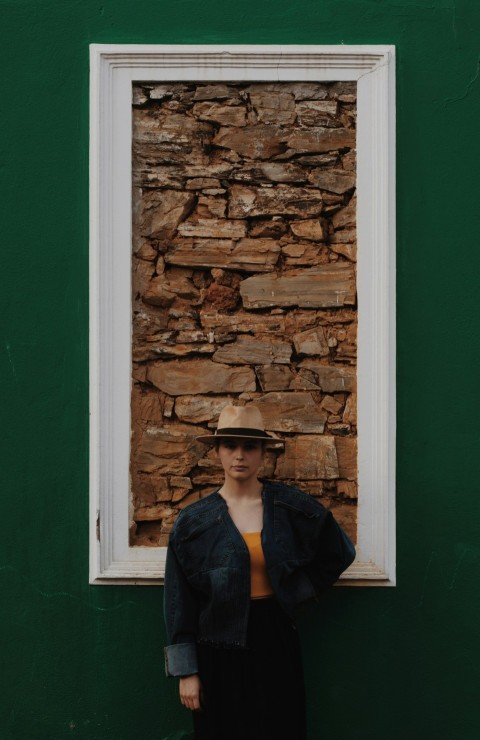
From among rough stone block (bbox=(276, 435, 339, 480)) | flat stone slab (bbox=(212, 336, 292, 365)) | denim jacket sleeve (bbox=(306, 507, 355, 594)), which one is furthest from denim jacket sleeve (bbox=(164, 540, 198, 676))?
flat stone slab (bbox=(212, 336, 292, 365))

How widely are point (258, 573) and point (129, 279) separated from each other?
5.15 ft

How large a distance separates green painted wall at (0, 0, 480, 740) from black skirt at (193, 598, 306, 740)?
56 cm

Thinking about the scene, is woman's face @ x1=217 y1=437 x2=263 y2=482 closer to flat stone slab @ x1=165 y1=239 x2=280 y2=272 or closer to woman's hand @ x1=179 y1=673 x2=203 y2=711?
woman's hand @ x1=179 y1=673 x2=203 y2=711

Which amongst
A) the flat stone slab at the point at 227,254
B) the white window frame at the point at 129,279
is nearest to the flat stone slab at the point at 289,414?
the white window frame at the point at 129,279

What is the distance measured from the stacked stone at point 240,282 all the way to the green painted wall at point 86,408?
0.27 m

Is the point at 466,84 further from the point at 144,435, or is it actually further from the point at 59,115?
the point at 144,435

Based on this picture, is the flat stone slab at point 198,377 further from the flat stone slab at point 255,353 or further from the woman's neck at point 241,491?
the woman's neck at point 241,491

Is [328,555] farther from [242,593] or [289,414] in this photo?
[289,414]

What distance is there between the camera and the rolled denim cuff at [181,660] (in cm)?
368

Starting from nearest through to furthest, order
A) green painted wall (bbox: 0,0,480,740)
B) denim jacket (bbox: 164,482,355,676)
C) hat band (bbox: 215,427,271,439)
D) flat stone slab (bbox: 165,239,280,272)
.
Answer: denim jacket (bbox: 164,482,355,676), hat band (bbox: 215,427,271,439), green painted wall (bbox: 0,0,480,740), flat stone slab (bbox: 165,239,280,272)

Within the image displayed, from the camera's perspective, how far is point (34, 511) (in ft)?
14.1

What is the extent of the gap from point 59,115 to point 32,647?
2.64 meters

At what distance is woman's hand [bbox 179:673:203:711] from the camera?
12.1ft

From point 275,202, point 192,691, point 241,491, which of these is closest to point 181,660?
point 192,691
